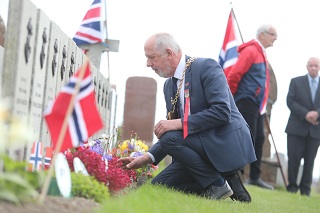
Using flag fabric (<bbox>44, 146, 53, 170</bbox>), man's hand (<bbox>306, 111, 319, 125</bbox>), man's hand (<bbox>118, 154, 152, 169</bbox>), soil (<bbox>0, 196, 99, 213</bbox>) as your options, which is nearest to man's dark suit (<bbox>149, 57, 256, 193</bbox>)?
man's hand (<bbox>118, 154, 152, 169</bbox>)

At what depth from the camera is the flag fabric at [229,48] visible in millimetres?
11672

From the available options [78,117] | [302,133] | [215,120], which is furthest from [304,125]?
[78,117]

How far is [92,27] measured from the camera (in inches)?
420

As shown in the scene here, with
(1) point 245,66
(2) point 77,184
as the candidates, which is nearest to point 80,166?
(2) point 77,184

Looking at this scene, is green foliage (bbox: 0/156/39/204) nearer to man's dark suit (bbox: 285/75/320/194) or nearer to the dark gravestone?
man's dark suit (bbox: 285/75/320/194)

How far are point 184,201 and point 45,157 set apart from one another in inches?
53.9

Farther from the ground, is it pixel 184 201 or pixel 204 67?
pixel 204 67

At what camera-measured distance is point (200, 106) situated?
633cm

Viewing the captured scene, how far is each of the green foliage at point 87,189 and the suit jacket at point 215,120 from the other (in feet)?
5.87

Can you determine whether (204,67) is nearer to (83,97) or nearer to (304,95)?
(83,97)

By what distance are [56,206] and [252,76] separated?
259 inches

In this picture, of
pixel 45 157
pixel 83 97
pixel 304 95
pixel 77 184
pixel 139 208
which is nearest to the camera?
pixel 139 208

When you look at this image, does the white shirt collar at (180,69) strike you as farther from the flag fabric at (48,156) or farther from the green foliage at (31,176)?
the green foliage at (31,176)

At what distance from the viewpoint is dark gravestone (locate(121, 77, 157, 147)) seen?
13359mm
